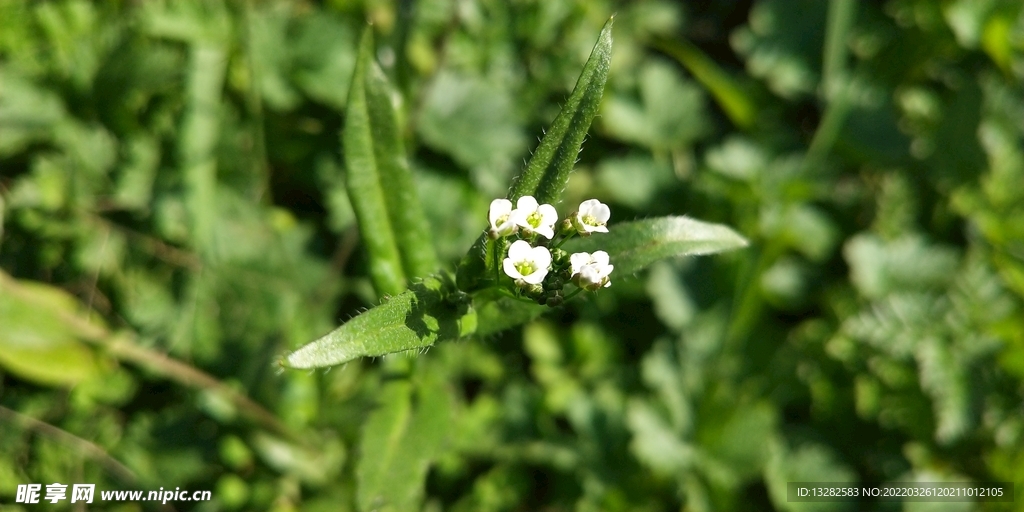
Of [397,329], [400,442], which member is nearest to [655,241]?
[397,329]

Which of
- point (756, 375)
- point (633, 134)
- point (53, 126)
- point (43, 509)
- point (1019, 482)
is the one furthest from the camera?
point (633, 134)

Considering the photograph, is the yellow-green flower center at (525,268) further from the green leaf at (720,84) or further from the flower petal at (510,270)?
the green leaf at (720,84)

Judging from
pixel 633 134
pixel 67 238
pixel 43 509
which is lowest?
pixel 43 509

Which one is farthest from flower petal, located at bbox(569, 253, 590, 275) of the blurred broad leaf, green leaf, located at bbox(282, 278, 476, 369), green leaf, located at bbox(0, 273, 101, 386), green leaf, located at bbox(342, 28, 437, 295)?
green leaf, located at bbox(0, 273, 101, 386)

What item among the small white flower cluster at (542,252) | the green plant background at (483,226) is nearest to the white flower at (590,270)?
the small white flower cluster at (542,252)

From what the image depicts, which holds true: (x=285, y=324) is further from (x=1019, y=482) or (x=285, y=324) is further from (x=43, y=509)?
(x=1019, y=482)

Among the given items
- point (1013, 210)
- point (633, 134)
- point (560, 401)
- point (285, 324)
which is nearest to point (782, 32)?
point (633, 134)
